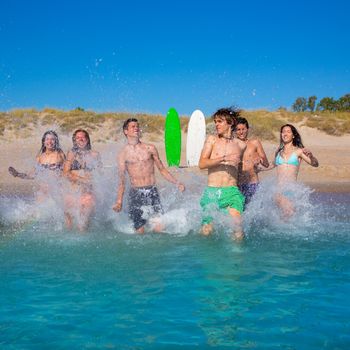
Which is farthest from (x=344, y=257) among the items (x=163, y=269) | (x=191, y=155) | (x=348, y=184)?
(x=191, y=155)

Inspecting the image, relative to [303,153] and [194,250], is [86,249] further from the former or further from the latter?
[303,153]

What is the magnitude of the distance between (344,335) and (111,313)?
4.97 feet

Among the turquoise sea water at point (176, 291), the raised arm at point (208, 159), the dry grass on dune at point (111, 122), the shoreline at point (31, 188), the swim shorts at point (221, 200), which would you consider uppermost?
the dry grass on dune at point (111, 122)

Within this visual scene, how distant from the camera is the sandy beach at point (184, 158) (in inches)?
500

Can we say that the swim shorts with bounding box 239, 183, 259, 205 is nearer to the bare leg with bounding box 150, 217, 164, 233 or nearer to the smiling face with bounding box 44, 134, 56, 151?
the bare leg with bounding box 150, 217, 164, 233

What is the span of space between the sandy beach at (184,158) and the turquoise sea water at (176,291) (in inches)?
114

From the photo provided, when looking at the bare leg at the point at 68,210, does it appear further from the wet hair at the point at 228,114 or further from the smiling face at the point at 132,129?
the wet hair at the point at 228,114

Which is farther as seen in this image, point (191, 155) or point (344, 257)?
point (191, 155)

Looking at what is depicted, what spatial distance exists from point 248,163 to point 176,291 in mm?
2940

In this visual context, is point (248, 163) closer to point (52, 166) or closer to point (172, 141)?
point (52, 166)

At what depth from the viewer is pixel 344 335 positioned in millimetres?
3373

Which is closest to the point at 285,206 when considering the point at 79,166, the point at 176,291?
the point at 79,166

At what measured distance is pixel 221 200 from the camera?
232 inches

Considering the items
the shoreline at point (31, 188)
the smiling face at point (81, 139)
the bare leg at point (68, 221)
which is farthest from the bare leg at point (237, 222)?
the shoreline at point (31, 188)
